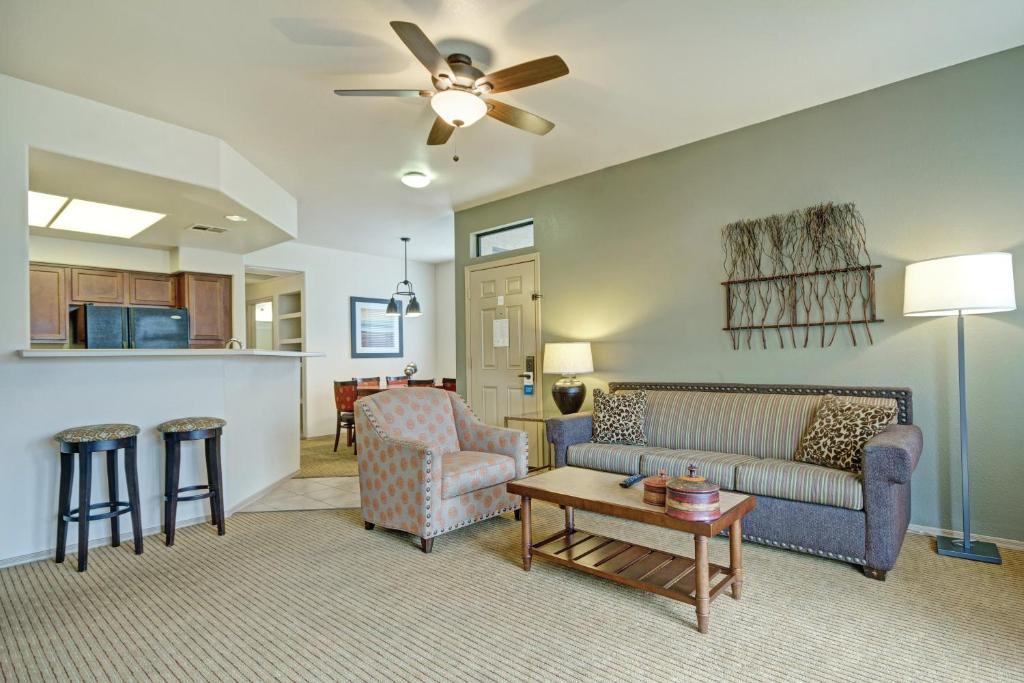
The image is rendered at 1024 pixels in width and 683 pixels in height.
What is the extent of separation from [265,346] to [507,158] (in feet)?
19.6

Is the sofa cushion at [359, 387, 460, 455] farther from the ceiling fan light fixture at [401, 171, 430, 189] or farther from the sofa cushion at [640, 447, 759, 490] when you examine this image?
the ceiling fan light fixture at [401, 171, 430, 189]

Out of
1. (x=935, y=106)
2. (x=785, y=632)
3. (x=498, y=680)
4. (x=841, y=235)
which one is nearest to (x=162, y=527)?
(x=498, y=680)

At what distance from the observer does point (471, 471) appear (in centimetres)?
315

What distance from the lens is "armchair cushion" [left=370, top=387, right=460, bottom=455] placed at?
3404 mm

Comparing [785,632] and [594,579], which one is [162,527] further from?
[785,632]

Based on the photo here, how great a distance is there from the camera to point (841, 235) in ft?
11.3

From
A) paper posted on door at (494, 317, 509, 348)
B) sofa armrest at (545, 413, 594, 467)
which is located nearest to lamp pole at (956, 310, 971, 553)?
sofa armrest at (545, 413, 594, 467)

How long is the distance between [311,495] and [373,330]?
3934 millimetres

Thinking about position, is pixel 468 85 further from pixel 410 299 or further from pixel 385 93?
pixel 410 299

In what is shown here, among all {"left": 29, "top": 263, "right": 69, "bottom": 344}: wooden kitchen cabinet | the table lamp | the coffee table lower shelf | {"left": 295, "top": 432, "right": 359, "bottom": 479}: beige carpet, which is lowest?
{"left": 295, "top": 432, "right": 359, "bottom": 479}: beige carpet

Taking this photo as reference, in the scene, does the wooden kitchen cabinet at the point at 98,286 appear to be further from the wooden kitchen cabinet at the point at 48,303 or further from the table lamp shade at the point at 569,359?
the table lamp shade at the point at 569,359

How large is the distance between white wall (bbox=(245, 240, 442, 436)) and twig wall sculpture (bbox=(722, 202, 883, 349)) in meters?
4.72

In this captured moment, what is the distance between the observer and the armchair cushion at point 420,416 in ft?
11.2

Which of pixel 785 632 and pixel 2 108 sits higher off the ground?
pixel 2 108
